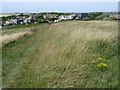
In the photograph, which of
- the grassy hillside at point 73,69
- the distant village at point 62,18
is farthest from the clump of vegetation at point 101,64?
the distant village at point 62,18

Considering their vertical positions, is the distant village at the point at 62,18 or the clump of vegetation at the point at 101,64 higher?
the distant village at the point at 62,18

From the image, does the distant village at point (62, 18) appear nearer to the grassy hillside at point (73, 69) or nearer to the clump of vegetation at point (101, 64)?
the grassy hillside at point (73, 69)

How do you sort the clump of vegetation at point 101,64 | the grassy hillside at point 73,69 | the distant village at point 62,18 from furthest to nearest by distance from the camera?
the distant village at point 62,18
the clump of vegetation at point 101,64
the grassy hillside at point 73,69

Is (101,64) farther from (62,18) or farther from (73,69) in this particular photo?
(62,18)

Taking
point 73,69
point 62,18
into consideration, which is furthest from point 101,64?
point 62,18

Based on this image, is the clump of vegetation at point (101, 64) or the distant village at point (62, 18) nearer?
the clump of vegetation at point (101, 64)

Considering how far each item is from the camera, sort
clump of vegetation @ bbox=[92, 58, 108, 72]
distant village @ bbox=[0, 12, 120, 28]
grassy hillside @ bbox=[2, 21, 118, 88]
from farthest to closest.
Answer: distant village @ bbox=[0, 12, 120, 28]
clump of vegetation @ bbox=[92, 58, 108, 72]
grassy hillside @ bbox=[2, 21, 118, 88]

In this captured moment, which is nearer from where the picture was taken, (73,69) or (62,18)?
(73,69)

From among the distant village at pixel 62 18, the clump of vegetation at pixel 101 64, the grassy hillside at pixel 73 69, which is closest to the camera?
the grassy hillside at pixel 73 69

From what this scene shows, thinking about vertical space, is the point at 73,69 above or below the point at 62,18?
below

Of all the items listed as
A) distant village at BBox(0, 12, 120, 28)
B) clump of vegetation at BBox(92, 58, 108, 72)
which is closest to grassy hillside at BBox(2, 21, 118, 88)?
clump of vegetation at BBox(92, 58, 108, 72)

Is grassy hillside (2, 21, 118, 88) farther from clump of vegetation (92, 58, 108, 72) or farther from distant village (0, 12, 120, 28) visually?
distant village (0, 12, 120, 28)

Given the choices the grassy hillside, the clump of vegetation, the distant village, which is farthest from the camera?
the distant village

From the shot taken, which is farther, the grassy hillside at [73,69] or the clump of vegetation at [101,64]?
the clump of vegetation at [101,64]
